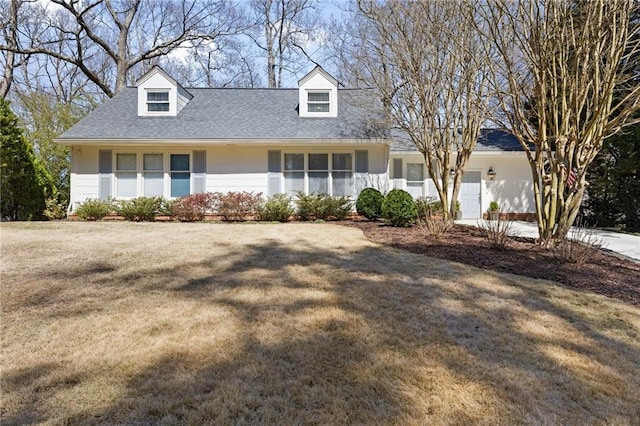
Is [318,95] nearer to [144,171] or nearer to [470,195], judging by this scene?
[144,171]

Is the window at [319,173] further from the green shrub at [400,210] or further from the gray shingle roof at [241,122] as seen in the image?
the green shrub at [400,210]

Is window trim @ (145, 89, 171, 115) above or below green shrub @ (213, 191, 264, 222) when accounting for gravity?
above

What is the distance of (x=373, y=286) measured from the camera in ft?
15.9

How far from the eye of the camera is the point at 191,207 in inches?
476

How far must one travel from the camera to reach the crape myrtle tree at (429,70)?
9.23 m

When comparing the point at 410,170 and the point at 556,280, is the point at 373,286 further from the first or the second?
the point at 410,170

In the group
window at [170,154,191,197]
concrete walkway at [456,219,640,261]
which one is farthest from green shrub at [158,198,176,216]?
concrete walkway at [456,219,640,261]

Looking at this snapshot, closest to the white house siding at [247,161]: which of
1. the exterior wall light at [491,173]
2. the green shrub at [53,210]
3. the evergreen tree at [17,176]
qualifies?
the evergreen tree at [17,176]

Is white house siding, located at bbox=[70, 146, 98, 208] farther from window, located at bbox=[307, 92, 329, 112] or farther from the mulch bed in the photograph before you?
the mulch bed

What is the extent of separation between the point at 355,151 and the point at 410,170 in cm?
297

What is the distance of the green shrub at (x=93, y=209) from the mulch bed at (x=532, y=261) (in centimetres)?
876

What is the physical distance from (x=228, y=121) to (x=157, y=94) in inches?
114

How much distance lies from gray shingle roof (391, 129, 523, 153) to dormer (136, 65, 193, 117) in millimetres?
8212

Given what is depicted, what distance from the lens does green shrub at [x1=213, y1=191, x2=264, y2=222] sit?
1228cm
